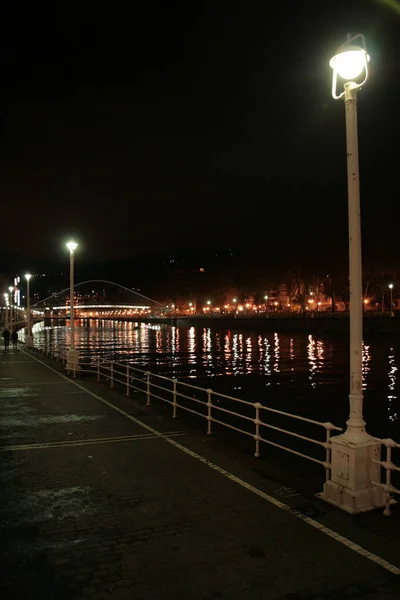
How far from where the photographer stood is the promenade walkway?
5.40 meters

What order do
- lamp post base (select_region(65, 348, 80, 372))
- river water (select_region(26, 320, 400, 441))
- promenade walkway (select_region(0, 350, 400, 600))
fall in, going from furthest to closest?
lamp post base (select_region(65, 348, 80, 372)), river water (select_region(26, 320, 400, 441)), promenade walkway (select_region(0, 350, 400, 600))

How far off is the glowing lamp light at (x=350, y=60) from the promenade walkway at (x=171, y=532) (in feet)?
19.2

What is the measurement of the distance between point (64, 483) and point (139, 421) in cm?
545

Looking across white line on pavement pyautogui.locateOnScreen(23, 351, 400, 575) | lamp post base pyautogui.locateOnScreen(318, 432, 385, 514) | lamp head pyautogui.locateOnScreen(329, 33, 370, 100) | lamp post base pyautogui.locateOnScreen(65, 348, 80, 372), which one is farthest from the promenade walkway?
lamp post base pyautogui.locateOnScreen(65, 348, 80, 372)

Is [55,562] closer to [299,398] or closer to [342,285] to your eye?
[299,398]

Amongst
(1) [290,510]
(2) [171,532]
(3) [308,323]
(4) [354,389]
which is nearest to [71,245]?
(4) [354,389]

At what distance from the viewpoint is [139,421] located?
46.5 ft

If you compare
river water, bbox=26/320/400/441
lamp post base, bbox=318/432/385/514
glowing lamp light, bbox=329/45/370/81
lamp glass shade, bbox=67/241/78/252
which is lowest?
river water, bbox=26/320/400/441

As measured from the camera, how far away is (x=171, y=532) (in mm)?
6707

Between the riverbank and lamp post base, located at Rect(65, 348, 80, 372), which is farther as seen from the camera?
the riverbank

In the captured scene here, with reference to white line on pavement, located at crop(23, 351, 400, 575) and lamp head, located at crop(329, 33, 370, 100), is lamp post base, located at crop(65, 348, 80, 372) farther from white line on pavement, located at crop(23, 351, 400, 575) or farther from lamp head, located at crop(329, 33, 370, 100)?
lamp head, located at crop(329, 33, 370, 100)

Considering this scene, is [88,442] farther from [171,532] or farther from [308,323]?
[308,323]

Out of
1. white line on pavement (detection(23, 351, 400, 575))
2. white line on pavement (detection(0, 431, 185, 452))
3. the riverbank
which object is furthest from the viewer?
the riverbank

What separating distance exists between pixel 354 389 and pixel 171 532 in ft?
10.2
